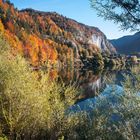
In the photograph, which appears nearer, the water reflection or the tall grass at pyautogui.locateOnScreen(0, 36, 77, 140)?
the tall grass at pyautogui.locateOnScreen(0, 36, 77, 140)

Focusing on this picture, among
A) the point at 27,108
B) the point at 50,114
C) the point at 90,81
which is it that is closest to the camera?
the point at 27,108

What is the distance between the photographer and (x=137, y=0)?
1048 cm

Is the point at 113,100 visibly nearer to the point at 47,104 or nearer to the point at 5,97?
the point at 47,104

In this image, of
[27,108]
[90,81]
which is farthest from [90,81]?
[27,108]

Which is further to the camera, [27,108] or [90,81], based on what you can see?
[90,81]

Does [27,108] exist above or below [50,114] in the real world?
above

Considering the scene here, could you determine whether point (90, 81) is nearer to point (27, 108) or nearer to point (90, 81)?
point (90, 81)

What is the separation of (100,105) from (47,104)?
2.91 m

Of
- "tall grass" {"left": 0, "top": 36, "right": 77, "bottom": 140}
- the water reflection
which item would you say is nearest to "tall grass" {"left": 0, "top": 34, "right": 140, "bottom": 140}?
"tall grass" {"left": 0, "top": 36, "right": 77, "bottom": 140}

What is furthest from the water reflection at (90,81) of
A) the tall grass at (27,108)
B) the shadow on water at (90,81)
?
the tall grass at (27,108)

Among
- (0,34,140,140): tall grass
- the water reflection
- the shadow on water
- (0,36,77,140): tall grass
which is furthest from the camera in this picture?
the water reflection

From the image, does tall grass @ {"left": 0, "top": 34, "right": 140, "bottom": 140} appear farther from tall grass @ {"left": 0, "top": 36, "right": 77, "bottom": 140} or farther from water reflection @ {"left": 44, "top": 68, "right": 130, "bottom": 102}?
water reflection @ {"left": 44, "top": 68, "right": 130, "bottom": 102}

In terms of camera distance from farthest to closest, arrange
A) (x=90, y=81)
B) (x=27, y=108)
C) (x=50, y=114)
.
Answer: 1. (x=90, y=81)
2. (x=50, y=114)
3. (x=27, y=108)

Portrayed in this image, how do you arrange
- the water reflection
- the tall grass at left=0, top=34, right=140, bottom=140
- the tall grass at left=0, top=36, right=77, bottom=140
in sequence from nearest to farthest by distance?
the tall grass at left=0, top=34, right=140, bottom=140, the tall grass at left=0, top=36, right=77, bottom=140, the water reflection
